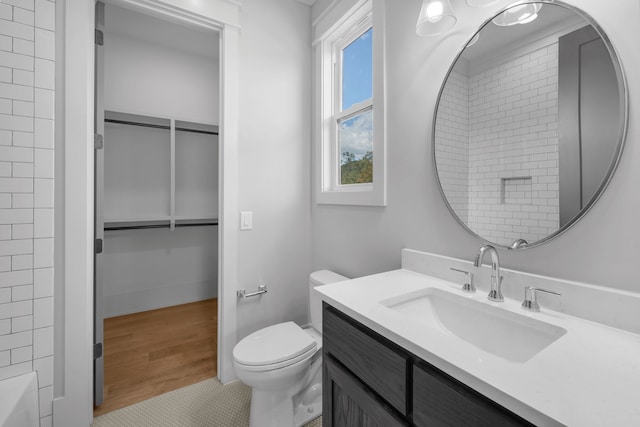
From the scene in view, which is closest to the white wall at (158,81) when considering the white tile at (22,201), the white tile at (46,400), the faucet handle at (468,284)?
the white tile at (22,201)

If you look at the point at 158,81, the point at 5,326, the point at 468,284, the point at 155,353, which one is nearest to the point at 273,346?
the point at 468,284

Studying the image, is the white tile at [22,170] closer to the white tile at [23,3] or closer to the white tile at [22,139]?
the white tile at [22,139]

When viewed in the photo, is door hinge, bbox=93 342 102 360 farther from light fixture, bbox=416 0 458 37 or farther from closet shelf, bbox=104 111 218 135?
light fixture, bbox=416 0 458 37

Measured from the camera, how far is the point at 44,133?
1296mm

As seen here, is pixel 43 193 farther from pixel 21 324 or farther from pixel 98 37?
pixel 98 37

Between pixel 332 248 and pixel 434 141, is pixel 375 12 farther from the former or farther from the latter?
pixel 332 248

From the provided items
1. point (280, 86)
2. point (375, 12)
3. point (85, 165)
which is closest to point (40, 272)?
point (85, 165)

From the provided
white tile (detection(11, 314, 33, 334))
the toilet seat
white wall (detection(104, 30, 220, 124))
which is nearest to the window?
the toilet seat

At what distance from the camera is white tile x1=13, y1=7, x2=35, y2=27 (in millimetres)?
1232

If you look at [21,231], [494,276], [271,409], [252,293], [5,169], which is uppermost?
[5,169]

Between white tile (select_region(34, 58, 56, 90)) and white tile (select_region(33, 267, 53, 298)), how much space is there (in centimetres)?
85

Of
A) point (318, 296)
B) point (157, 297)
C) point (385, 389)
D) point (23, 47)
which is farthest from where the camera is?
point (157, 297)

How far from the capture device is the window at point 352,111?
4.97 feet

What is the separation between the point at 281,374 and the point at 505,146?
1325 millimetres
